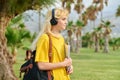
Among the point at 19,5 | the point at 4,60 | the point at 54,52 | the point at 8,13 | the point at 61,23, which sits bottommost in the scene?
the point at 4,60

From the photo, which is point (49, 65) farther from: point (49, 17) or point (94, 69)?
point (94, 69)

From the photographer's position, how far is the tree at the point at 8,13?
12.2m

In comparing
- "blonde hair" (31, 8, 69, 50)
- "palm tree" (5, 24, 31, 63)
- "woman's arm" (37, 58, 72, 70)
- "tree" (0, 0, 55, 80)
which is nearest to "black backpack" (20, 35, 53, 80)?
"woman's arm" (37, 58, 72, 70)

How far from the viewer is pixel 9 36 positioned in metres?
26.3

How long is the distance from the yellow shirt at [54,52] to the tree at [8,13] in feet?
23.9

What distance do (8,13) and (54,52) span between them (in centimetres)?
842

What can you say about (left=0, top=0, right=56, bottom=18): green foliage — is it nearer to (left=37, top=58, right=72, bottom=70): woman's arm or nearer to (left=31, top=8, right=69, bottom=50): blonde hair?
(left=31, top=8, right=69, bottom=50): blonde hair

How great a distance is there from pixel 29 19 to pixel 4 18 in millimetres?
3370

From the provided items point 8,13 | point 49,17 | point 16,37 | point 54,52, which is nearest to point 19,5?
point 8,13

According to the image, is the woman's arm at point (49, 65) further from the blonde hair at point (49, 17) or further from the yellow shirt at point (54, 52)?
the blonde hair at point (49, 17)

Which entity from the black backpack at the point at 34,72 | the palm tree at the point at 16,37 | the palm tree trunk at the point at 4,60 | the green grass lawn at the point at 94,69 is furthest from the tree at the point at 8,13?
the palm tree at the point at 16,37

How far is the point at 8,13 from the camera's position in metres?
13.1

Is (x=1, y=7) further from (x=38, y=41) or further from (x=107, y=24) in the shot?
(x=107, y=24)

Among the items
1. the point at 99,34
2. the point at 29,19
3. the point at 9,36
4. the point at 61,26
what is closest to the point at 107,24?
the point at 99,34
